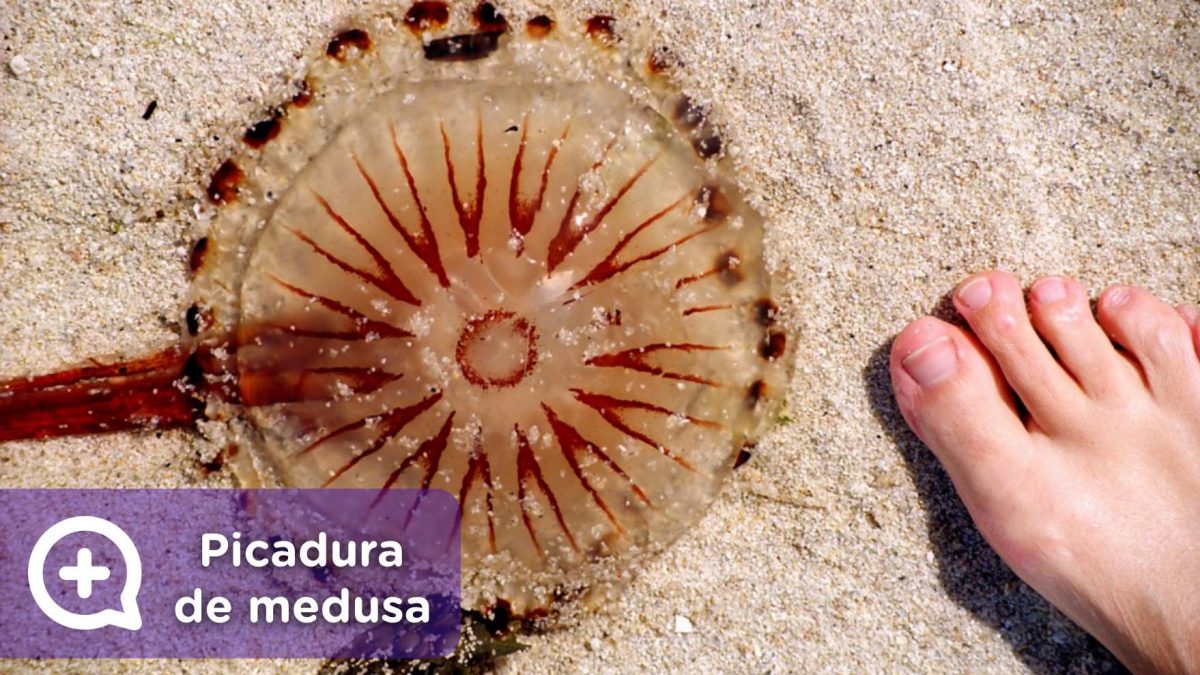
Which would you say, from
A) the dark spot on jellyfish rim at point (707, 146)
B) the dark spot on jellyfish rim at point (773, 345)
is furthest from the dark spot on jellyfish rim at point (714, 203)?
the dark spot on jellyfish rim at point (773, 345)

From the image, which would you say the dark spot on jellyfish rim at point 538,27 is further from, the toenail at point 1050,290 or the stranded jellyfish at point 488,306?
the toenail at point 1050,290

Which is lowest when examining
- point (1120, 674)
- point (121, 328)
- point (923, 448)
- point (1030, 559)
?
point (1120, 674)

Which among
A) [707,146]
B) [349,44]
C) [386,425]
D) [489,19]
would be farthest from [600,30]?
[386,425]

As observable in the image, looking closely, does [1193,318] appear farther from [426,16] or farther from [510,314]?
[426,16]

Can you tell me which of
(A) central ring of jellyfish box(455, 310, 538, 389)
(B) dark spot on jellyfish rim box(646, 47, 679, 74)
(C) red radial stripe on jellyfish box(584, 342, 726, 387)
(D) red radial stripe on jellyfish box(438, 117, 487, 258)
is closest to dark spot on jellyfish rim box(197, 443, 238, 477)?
(A) central ring of jellyfish box(455, 310, 538, 389)

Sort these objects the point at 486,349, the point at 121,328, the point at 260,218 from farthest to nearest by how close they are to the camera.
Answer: the point at 121,328, the point at 260,218, the point at 486,349

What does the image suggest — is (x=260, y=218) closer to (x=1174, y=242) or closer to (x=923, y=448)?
(x=923, y=448)

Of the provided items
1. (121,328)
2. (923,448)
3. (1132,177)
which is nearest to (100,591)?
(121,328)
